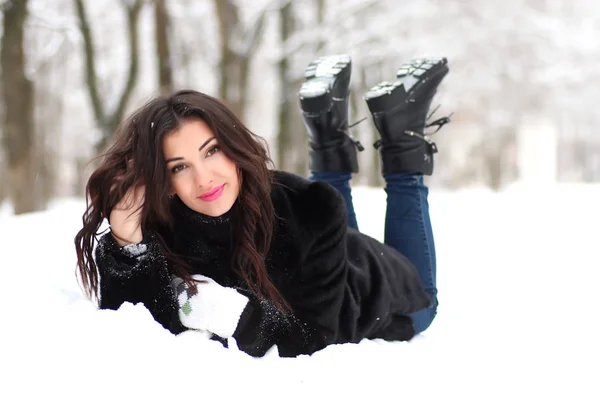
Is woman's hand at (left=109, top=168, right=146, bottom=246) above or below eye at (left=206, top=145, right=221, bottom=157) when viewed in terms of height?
below

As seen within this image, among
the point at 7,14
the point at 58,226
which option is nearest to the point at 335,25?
the point at 7,14

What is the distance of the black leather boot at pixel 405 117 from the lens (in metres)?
3.18

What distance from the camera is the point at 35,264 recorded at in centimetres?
322

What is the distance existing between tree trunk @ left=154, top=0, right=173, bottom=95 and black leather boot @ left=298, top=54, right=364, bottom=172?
6.11 meters

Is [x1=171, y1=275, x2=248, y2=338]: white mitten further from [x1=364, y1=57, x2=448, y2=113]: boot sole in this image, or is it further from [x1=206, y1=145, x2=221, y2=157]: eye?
[x1=364, y1=57, x2=448, y2=113]: boot sole

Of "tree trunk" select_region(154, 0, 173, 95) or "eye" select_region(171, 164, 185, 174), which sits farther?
"tree trunk" select_region(154, 0, 173, 95)

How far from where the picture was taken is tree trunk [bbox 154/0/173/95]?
9.50 metres

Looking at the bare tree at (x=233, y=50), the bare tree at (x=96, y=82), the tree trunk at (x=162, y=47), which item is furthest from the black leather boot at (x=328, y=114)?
the bare tree at (x=96, y=82)

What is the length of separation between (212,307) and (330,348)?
494 millimetres

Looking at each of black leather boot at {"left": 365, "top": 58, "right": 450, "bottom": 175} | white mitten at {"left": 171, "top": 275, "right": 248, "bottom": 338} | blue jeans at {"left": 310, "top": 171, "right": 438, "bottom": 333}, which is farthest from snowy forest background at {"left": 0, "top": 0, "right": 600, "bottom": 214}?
white mitten at {"left": 171, "top": 275, "right": 248, "bottom": 338}

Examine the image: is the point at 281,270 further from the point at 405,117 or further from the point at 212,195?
the point at 405,117

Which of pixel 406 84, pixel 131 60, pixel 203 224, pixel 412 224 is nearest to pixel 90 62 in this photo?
pixel 131 60

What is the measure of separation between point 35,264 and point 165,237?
41.9 inches

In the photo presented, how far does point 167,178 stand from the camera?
228 centimetres
